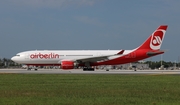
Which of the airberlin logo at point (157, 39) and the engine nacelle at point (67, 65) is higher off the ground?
the airberlin logo at point (157, 39)

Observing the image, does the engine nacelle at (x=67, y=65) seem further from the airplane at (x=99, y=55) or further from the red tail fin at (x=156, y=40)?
the red tail fin at (x=156, y=40)

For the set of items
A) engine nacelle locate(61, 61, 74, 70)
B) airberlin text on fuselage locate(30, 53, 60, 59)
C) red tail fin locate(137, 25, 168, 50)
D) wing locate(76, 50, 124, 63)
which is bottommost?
engine nacelle locate(61, 61, 74, 70)

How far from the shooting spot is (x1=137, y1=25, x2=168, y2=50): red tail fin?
60.6m

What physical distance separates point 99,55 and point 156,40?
9603mm

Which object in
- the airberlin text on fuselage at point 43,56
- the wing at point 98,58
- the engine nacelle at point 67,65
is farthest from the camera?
the airberlin text on fuselage at point 43,56

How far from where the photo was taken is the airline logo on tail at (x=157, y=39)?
60.6 m

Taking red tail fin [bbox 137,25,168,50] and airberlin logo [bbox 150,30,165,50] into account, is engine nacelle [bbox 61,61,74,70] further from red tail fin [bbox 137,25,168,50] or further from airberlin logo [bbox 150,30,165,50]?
airberlin logo [bbox 150,30,165,50]

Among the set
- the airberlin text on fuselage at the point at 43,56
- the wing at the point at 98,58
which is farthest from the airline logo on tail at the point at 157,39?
the airberlin text on fuselage at the point at 43,56

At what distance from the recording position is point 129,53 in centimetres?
6094

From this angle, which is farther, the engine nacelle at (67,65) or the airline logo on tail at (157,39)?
the airline logo on tail at (157,39)

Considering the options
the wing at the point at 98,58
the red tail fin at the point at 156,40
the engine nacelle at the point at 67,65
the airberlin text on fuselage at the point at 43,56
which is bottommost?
the engine nacelle at the point at 67,65

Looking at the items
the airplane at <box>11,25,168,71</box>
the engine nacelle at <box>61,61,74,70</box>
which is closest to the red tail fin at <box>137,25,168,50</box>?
the airplane at <box>11,25,168,71</box>

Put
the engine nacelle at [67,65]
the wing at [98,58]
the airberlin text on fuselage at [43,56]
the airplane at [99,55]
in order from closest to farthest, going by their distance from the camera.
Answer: the engine nacelle at [67,65] → the wing at [98,58] → the airplane at [99,55] → the airberlin text on fuselage at [43,56]

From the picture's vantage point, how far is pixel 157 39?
60.7 metres
